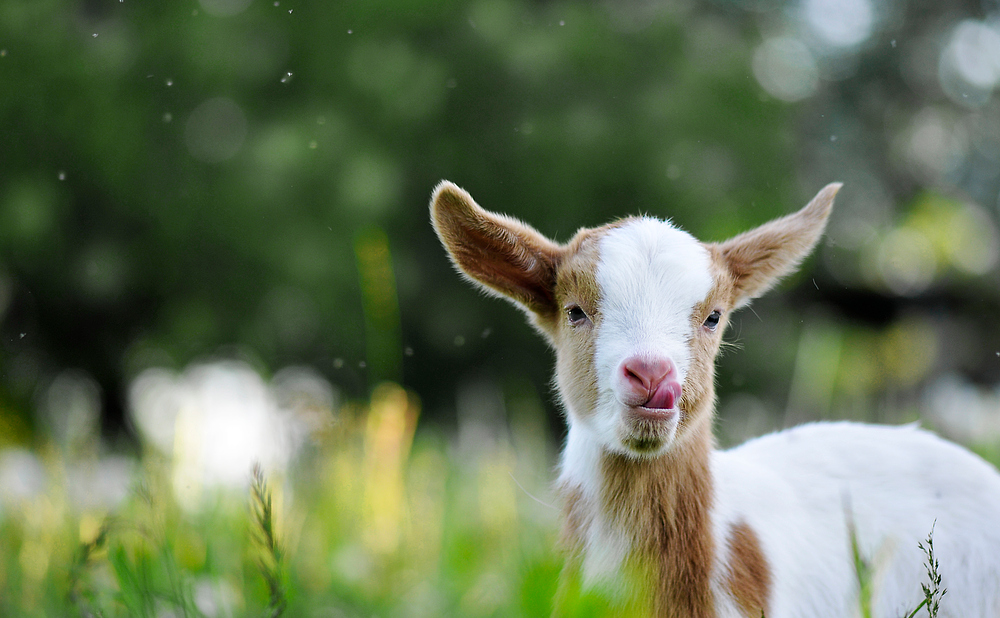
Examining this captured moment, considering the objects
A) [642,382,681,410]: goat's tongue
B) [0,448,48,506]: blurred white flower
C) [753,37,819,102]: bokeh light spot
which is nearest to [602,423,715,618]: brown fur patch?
[642,382,681,410]: goat's tongue

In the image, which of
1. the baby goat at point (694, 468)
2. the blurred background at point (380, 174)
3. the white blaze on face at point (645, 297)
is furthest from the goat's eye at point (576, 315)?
the blurred background at point (380, 174)

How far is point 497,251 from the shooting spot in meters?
2.74

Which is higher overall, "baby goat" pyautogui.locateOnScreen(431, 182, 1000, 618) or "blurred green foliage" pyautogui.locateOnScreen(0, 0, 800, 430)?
"baby goat" pyautogui.locateOnScreen(431, 182, 1000, 618)

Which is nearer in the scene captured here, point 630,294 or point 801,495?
point 630,294

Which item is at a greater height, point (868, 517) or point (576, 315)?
point (576, 315)

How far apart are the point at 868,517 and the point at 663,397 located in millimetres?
953

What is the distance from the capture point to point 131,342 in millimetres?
13469

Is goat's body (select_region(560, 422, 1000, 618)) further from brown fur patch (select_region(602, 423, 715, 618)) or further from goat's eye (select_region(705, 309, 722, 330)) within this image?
goat's eye (select_region(705, 309, 722, 330))

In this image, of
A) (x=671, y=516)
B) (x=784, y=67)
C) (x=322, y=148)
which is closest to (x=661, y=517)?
Answer: (x=671, y=516)

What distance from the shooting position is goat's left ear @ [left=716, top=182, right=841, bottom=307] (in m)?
2.81

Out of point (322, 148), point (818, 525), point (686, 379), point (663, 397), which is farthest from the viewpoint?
point (322, 148)

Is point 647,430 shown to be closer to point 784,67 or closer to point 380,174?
point 380,174

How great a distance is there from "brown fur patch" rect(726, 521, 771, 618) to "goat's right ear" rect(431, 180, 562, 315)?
0.95 metres

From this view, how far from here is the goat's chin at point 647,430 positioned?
2244 millimetres
